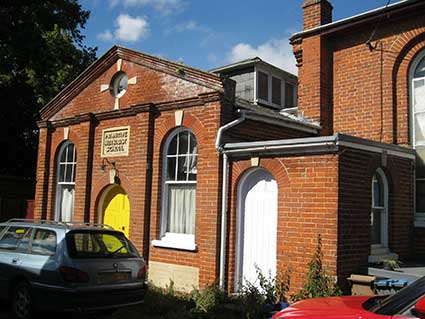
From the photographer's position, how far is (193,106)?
10.7 m

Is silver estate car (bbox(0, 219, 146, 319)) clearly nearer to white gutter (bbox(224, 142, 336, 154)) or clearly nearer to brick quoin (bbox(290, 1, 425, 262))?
white gutter (bbox(224, 142, 336, 154))

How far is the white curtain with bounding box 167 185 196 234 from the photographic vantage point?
423 inches

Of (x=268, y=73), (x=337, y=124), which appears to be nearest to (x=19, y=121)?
(x=268, y=73)

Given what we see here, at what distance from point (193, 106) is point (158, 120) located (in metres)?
1.26

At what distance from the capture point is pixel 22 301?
25.4ft

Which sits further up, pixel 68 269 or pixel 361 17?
pixel 361 17

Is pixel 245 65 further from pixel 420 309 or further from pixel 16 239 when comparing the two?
pixel 420 309

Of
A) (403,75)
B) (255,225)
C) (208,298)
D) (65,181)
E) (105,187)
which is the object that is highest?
(403,75)

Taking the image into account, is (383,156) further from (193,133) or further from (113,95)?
(113,95)

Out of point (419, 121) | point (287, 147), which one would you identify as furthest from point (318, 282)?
point (419, 121)

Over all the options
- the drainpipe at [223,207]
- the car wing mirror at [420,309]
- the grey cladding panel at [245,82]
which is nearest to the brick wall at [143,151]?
the drainpipe at [223,207]

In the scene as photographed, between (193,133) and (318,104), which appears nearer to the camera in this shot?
(193,133)

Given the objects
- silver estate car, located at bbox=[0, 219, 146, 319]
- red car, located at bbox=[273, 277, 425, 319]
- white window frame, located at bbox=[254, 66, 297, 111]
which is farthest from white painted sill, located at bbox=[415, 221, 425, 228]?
silver estate car, located at bbox=[0, 219, 146, 319]

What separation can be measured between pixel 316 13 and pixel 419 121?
445 cm
